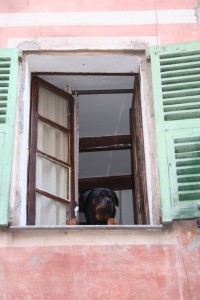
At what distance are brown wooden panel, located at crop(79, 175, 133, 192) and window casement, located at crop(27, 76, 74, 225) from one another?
1784 mm

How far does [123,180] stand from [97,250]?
3118 millimetres

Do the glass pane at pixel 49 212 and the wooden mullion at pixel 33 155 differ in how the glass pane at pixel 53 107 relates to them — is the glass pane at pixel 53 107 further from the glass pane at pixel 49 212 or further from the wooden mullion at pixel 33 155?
the glass pane at pixel 49 212

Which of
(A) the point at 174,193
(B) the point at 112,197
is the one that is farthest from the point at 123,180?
(A) the point at 174,193

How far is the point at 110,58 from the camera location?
588 cm

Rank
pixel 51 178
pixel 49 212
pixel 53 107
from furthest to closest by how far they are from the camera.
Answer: pixel 53 107 < pixel 51 178 < pixel 49 212

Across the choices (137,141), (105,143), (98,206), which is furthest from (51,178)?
(105,143)

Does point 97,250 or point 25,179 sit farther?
point 25,179

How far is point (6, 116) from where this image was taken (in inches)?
211

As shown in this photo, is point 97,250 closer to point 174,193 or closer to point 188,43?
point 174,193

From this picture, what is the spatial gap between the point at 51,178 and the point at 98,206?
0.52 metres

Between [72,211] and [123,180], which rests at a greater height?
[123,180]

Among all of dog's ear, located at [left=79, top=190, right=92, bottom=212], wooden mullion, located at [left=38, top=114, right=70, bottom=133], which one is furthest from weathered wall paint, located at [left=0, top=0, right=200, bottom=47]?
dog's ear, located at [left=79, top=190, right=92, bottom=212]

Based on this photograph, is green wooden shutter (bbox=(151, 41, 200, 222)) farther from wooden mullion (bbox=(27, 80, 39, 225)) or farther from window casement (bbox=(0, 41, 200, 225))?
wooden mullion (bbox=(27, 80, 39, 225))

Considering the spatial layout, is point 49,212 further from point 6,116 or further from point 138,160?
point 138,160
